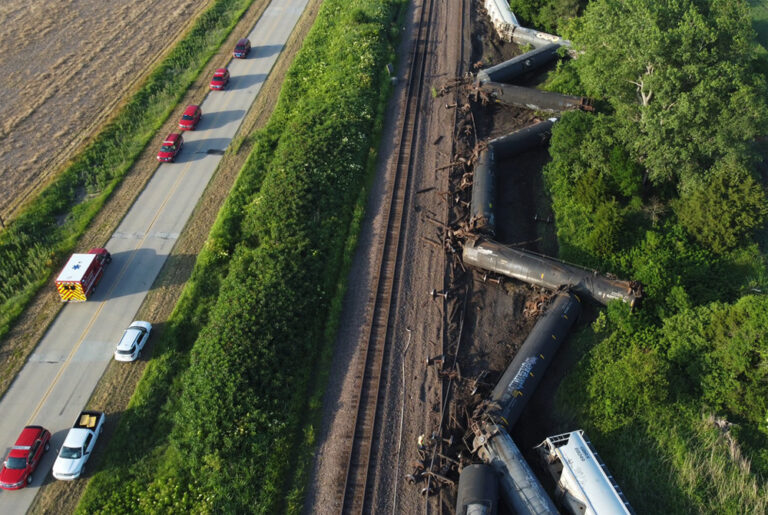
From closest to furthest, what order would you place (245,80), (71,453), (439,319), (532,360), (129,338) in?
(71,453)
(532,360)
(129,338)
(439,319)
(245,80)

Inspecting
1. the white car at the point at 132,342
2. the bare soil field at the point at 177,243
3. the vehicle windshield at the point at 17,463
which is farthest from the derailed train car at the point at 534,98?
the vehicle windshield at the point at 17,463

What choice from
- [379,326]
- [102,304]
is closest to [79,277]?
[102,304]

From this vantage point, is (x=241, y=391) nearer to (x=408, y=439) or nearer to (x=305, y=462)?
(x=305, y=462)

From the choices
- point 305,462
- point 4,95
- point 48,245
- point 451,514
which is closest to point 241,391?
point 305,462

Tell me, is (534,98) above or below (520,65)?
below

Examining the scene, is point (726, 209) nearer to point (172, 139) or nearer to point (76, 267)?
point (76, 267)

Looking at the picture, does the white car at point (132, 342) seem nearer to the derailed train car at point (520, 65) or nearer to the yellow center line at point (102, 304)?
the yellow center line at point (102, 304)

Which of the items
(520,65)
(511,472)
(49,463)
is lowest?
(511,472)
